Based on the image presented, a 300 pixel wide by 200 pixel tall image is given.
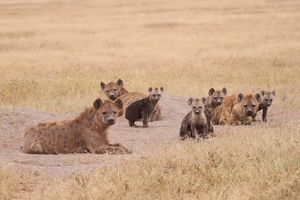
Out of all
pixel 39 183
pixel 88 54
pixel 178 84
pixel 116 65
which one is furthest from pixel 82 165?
Result: pixel 88 54

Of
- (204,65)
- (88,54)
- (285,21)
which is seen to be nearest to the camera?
(204,65)

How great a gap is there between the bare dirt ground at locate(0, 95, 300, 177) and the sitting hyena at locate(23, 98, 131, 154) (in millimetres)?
217

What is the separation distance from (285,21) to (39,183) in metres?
23.4

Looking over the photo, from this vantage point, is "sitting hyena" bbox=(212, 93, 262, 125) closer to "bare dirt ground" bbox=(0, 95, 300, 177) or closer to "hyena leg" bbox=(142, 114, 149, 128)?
"bare dirt ground" bbox=(0, 95, 300, 177)

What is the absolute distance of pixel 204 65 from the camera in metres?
14.1

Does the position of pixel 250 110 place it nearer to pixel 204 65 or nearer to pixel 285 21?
pixel 204 65

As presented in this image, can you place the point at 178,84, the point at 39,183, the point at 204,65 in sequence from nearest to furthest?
1. the point at 39,183
2. the point at 178,84
3. the point at 204,65

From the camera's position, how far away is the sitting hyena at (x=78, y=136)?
5727 millimetres

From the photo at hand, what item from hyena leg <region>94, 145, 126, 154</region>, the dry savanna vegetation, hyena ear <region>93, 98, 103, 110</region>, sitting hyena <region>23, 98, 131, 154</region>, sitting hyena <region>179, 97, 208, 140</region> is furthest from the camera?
sitting hyena <region>179, 97, 208, 140</region>

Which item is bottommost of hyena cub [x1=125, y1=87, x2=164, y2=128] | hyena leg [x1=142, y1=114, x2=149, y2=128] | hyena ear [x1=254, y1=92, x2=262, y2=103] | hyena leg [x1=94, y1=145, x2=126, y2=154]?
hyena leg [x1=94, y1=145, x2=126, y2=154]

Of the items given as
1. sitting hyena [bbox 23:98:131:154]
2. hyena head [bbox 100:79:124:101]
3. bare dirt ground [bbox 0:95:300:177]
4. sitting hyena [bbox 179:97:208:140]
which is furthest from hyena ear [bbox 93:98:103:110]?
hyena head [bbox 100:79:124:101]

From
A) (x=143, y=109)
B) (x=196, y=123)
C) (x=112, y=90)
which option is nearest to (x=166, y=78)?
(x=112, y=90)

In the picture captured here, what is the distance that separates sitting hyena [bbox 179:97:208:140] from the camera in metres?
6.20

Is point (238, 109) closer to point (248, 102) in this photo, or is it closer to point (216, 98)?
point (248, 102)
